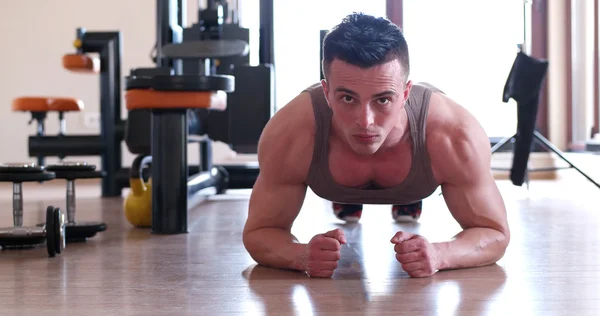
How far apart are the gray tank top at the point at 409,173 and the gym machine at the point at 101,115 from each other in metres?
2.41

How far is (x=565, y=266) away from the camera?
174 cm

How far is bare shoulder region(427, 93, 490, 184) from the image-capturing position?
1.66 metres

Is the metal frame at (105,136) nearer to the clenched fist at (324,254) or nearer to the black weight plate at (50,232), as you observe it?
the black weight plate at (50,232)

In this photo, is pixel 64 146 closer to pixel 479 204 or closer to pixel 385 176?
pixel 385 176

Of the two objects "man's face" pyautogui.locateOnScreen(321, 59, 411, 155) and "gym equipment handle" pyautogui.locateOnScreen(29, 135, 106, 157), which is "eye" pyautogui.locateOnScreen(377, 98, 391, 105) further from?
"gym equipment handle" pyautogui.locateOnScreen(29, 135, 106, 157)

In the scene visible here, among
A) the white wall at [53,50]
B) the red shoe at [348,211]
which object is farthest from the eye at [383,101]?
the white wall at [53,50]

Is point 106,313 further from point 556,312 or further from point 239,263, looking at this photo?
point 556,312

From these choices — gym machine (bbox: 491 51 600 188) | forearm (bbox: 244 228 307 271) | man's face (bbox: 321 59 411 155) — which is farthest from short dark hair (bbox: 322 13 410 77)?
gym machine (bbox: 491 51 600 188)

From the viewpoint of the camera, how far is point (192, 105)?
236cm

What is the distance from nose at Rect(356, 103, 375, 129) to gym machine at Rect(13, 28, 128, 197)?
9.00 feet

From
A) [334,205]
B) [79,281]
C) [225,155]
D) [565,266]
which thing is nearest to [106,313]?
[79,281]

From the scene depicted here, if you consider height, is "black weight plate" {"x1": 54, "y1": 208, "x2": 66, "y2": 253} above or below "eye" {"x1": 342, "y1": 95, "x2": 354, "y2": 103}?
below

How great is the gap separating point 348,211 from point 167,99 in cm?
83

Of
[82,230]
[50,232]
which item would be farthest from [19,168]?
[82,230]
